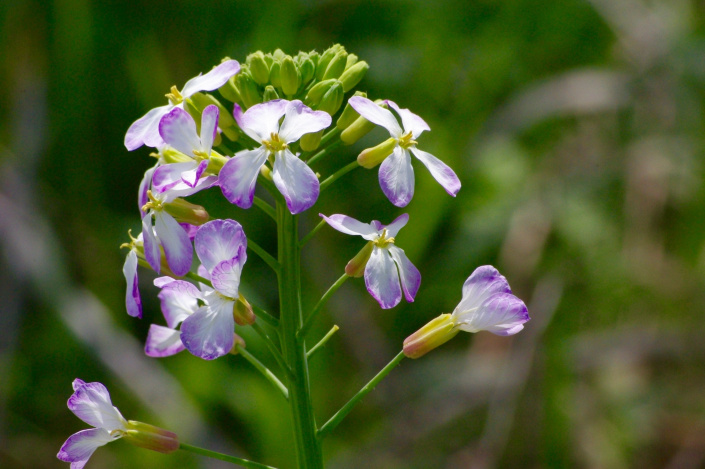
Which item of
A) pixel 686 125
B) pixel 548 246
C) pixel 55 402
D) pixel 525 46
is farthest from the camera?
pixel 525 46

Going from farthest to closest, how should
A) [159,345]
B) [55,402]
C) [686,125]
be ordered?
[686,125]
[55,402]
[159,345]

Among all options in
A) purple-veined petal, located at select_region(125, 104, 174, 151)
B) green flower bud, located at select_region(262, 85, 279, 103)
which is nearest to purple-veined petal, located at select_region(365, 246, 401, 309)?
green flower bud, located at select_region(262, 85, 279, 103)

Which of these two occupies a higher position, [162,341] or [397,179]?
[397,179]

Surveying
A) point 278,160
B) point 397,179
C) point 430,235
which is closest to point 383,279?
point 397,179

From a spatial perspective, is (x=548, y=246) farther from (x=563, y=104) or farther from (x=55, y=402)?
(x=55, y=402)

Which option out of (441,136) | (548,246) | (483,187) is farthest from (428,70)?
(548,246)

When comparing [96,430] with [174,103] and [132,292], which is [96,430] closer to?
[132,292]

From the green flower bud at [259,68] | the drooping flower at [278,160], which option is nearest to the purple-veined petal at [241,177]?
the drooping flower at [278,160]
